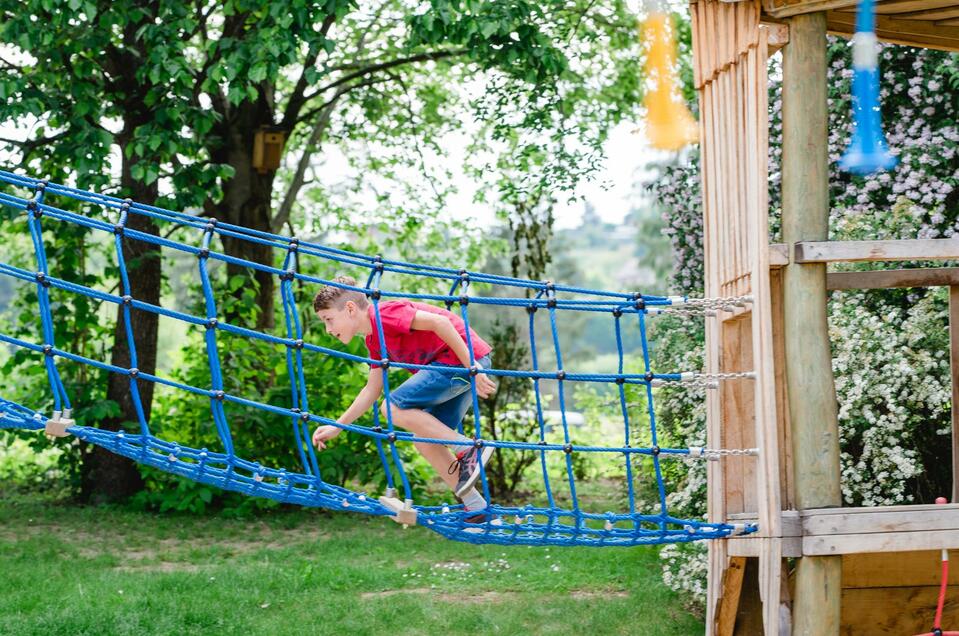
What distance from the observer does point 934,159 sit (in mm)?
5504

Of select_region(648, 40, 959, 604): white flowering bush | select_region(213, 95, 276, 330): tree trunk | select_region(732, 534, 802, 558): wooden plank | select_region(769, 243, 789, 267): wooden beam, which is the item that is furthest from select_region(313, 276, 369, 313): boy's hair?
select_region(213, 95, 276, 330): tree trunk

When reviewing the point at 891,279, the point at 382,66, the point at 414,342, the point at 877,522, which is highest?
the point at 382,66

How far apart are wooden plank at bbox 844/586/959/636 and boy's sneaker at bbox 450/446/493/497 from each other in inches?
52.9

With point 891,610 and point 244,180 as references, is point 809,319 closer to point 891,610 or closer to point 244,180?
point 891,610

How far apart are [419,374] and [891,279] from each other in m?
1.68

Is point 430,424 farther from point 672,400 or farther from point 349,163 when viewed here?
point 349,163

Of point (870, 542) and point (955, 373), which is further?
point (955, 373)

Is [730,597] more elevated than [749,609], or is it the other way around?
[730,597]

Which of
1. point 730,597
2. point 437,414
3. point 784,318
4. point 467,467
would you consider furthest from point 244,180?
point 784,318

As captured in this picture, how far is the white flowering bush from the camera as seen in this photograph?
4.56 metres

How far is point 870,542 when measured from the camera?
3.20 metres

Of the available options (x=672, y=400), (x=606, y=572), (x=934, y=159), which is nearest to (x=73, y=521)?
(x=606, y=572)

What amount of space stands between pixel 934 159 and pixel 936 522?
9.16ft

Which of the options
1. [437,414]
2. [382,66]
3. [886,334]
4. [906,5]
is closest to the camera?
[906,5]
